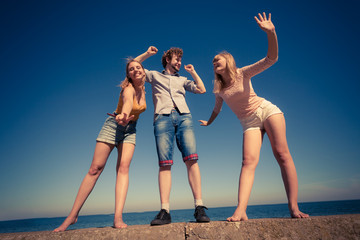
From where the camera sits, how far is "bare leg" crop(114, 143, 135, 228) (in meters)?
3.12

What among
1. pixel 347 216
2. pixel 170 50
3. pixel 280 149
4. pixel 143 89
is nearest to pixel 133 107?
pixel 143 89

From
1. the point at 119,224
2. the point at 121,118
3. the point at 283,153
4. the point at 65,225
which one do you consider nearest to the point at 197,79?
the point at 121,118

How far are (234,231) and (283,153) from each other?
1.40 m

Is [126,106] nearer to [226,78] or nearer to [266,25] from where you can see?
[226,78]

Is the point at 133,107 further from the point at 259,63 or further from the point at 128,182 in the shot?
the point at 259,63

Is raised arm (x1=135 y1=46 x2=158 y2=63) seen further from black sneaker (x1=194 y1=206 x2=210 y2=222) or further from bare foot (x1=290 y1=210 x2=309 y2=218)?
bare foot (x1=290 y1=210 x2=309 y2=218)

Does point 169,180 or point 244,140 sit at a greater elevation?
point 244,140

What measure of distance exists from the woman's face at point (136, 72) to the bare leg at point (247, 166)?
1.97 m

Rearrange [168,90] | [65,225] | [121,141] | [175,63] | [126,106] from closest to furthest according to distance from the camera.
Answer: [65,225] < [126,106] < [121,141] < [168,90] < [175,63]

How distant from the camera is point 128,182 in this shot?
10.9 ft

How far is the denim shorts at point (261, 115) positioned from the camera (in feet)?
10.9

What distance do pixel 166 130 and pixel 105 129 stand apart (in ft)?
3.26

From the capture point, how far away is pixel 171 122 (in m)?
3.50

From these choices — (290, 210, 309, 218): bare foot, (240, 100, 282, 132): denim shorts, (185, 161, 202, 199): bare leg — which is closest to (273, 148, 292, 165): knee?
(240, 100, 282, 132): denim shorts
